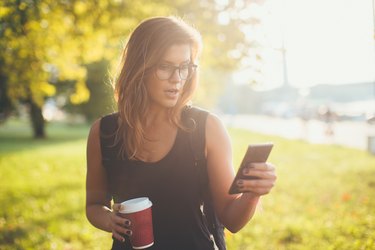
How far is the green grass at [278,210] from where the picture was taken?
18.1 ft

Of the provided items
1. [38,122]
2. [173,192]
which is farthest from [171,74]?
[38,122]

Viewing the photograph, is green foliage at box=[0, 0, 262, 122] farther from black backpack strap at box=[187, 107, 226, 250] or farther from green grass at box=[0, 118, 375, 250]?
black backpack strap at box=[187, 107, 226, 250]

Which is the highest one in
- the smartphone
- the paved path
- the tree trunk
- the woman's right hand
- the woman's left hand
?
the smartphone

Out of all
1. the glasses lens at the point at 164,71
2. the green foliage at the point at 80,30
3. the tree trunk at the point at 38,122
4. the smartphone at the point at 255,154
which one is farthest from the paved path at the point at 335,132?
the tree trunk at the point at 38,122

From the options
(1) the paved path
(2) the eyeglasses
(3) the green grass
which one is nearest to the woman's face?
(2) the eyeglasses

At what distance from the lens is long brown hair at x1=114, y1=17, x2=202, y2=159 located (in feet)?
6.88

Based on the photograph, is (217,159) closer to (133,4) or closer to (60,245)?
(60,245)

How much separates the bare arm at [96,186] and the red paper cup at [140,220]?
12.1 inches

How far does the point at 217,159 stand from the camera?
203 cm

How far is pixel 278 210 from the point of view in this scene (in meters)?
7.36

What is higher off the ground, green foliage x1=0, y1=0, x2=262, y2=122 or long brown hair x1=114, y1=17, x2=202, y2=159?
green foliage x1=0, y1=0, x2=262, y2=122

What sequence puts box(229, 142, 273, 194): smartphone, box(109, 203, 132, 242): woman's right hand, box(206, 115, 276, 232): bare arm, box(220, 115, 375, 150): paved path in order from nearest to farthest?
box(229, 142, 273, 194): smartphone, box(109, 203, 132, 242): woman's right hand, box(206, 115, 276, 232): bare arm, box(220, 115, 375, 150): paved path

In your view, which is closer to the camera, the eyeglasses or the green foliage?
the eyeglasses

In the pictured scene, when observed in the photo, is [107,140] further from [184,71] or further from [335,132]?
[335,132]
